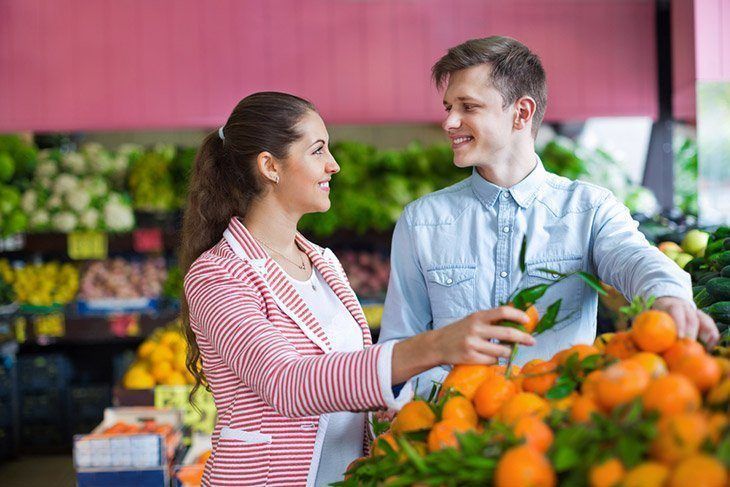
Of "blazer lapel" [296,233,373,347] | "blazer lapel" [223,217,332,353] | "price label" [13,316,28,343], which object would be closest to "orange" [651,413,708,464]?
"blazer lapel" [223,217,332,353]

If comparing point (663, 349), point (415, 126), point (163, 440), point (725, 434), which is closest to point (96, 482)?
point (163, 440)

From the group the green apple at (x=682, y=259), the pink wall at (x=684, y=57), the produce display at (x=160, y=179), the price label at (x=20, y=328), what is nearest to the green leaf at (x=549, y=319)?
the green apple at (x=682, y=259)

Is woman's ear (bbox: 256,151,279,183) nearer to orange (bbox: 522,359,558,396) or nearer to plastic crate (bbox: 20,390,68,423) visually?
orange (bbox: 522,359,558,396)

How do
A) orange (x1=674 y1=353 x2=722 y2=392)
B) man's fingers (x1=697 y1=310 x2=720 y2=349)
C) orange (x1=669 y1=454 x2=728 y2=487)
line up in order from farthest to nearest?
man's fingers (x1=697 y1=310 x2=720 y2=349), orange (x1=674 y1=353 x2=722 y2=392), orange (x1=669 y1=454 x2=728 y2=487)

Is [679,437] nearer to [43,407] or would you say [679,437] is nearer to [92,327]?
[92,327]

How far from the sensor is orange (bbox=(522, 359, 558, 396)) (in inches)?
53.3

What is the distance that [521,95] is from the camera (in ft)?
7.02

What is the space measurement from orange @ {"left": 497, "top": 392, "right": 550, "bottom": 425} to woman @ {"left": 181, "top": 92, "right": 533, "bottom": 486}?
104 mm

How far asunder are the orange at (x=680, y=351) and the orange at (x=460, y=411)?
32cm

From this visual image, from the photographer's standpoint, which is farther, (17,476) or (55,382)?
(55,382)

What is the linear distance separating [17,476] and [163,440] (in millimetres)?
2638

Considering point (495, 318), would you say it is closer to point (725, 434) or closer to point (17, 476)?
point (725, 434)

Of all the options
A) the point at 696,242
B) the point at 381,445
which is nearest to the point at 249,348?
the point at 381,445

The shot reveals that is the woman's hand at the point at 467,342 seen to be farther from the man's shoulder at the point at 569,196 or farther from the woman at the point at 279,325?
the man's shoulder at the point at 569,196
